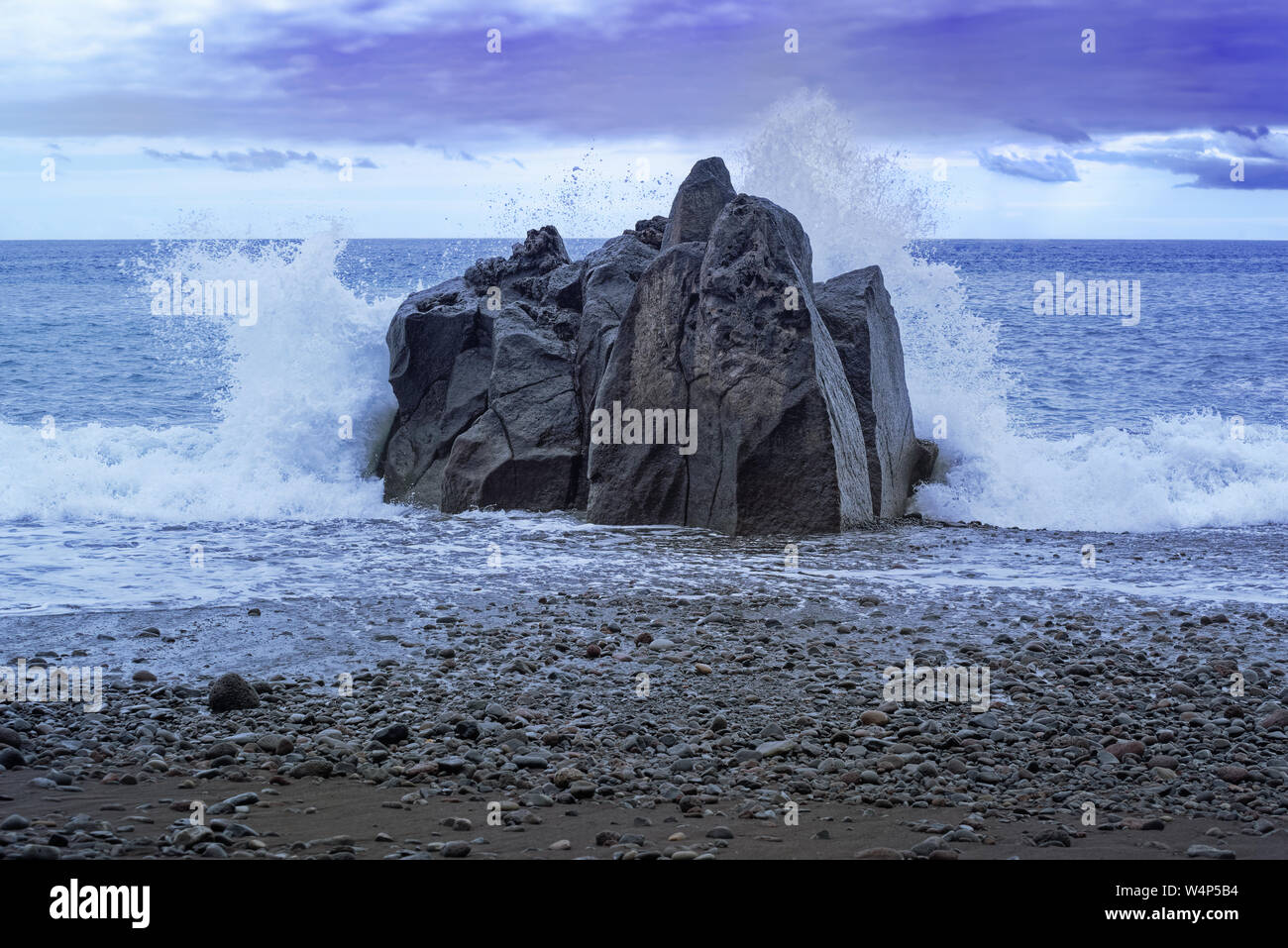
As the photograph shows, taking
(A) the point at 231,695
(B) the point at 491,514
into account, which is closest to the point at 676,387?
(B) the point at 491,514

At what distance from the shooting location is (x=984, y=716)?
5.54 metres

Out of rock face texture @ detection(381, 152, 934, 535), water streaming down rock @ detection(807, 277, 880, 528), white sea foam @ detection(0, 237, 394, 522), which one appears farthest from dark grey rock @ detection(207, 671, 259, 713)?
white sea foam @ detection(0, 237, 394, 522)

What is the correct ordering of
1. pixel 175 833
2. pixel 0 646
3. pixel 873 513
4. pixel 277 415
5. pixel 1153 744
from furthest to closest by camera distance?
pixel 277 415, pixel 873 513, pixel 0 646, pixel 1153 744, pixel 175 833

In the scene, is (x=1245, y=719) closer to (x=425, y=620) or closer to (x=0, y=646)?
(x=425, y=620)

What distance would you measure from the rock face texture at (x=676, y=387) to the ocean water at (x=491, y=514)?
528 mm

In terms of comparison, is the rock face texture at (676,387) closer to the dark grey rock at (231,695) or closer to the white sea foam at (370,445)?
the white sea foam at (370,445)

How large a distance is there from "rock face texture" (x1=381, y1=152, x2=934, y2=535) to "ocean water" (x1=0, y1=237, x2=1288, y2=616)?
53 cm

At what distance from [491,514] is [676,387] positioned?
2.53 metres

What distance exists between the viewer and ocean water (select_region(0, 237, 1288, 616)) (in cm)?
923

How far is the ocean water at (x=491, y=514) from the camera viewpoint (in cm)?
923

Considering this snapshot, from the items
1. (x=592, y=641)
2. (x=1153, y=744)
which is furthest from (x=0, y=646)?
(x=1153, y=744)

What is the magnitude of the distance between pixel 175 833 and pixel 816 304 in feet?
32.4

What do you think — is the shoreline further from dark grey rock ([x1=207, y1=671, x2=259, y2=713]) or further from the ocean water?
the ocean water
